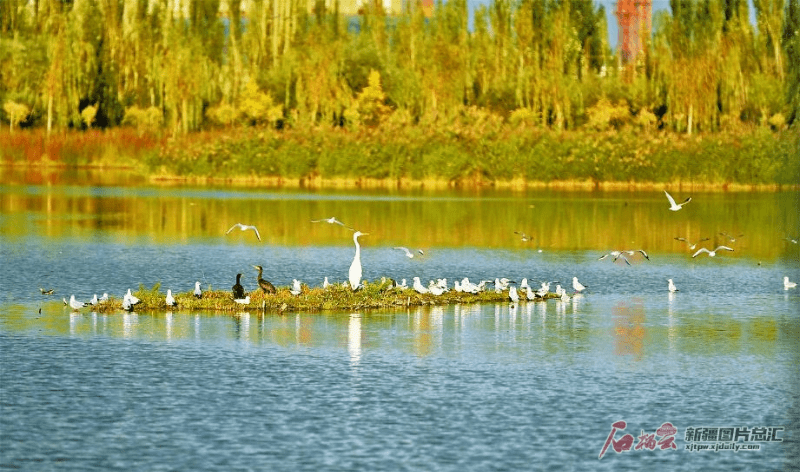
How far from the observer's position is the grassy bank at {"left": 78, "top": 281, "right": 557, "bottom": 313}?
→ 2253 centimetres

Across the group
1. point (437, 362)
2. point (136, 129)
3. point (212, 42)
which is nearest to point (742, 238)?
point (437, 362)

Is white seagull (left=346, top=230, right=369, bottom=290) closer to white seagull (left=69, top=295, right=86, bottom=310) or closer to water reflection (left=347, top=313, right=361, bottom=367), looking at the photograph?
water reflection (left=347, top=313, right=361, bottom=367)

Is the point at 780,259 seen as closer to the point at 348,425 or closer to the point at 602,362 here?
the point at 602,362

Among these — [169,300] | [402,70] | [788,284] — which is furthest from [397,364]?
[402,70]

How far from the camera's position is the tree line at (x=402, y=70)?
78000 mm

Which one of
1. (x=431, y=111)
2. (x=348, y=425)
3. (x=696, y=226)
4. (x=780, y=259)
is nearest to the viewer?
(x=348, y=425)

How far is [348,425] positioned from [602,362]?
516 cm

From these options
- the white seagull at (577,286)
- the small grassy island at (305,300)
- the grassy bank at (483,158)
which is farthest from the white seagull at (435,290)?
the grassy bank at (483,158)

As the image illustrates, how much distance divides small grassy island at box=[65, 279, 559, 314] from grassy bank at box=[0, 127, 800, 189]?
130ft

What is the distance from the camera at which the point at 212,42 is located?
98.4 meters

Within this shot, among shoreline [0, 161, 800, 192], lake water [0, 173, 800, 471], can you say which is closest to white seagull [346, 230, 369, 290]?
lake water [0, 173, 800, 471]

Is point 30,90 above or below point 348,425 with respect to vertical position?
above

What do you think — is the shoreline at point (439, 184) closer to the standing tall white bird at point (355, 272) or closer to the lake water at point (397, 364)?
the lake water at point (397, 364)

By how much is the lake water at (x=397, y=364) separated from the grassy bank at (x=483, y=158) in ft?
85.1
